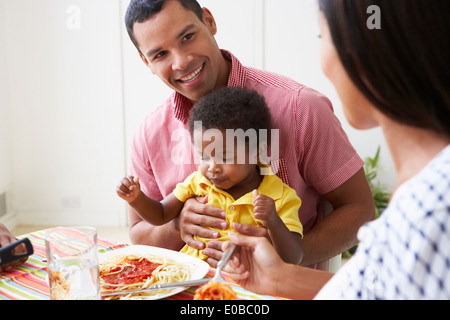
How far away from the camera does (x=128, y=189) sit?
5.07 feet

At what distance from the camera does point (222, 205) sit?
A: 1.57 metres

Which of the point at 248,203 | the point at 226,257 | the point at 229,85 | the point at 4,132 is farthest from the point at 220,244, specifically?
the point at 4,132

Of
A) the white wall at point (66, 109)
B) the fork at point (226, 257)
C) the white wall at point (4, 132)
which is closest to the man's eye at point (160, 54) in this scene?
the fork at point (226, 257)

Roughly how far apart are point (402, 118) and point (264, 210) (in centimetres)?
64

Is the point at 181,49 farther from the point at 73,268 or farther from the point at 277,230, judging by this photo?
the point at 73,268

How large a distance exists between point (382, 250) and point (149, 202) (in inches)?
42.0

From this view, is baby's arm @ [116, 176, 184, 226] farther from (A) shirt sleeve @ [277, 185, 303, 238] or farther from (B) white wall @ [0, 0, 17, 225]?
(B) white wall @ [0, 0, 17, 225]

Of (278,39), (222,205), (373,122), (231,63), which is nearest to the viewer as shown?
(373,122)

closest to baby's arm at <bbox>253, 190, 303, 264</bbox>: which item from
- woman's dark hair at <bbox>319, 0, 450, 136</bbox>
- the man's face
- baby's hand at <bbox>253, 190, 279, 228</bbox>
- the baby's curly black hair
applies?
baby's hand at <bbox>253, 190, 279, 228</bbox>

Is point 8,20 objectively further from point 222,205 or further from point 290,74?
point 222,205

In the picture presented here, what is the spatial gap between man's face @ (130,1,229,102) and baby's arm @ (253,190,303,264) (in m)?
0.49

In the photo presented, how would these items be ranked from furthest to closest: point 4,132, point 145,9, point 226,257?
1. point 4,132
2. point 145,9
3. point 226,257

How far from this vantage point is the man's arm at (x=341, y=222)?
1.58m

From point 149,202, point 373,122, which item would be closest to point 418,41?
point 373,122
